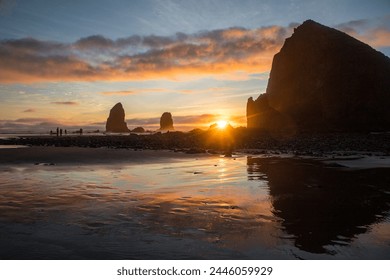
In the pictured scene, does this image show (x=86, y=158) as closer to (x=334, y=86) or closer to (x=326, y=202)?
(x=326, y=202)

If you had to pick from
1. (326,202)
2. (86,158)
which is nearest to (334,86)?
(86,158)

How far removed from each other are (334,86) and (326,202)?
153ft

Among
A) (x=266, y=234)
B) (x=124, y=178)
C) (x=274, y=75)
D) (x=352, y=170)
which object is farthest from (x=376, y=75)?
(x=266, y=234)

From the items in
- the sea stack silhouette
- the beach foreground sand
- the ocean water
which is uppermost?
the sea stack silhouette

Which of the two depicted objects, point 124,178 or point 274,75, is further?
point 274,75

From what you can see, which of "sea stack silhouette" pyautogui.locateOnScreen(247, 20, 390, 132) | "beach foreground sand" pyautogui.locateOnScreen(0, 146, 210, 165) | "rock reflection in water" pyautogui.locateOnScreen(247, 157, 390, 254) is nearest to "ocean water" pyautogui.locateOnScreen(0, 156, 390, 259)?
"rock reflection in water" pyautogui.locateOnScreen(247, 157, 390, 254)

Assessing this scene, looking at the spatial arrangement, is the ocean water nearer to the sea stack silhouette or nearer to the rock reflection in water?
the rock reflection in water

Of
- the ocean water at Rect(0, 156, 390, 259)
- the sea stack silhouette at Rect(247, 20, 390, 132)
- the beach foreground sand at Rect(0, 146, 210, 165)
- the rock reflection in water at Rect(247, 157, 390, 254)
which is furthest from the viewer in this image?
the sea stack silhouette at Rect(247, 20, 390, 132)

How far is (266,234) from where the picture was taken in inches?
199

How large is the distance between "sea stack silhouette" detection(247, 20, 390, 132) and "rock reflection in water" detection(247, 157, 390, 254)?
1550 inches

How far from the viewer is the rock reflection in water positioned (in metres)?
5.02

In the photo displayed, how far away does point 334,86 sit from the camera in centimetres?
4872
